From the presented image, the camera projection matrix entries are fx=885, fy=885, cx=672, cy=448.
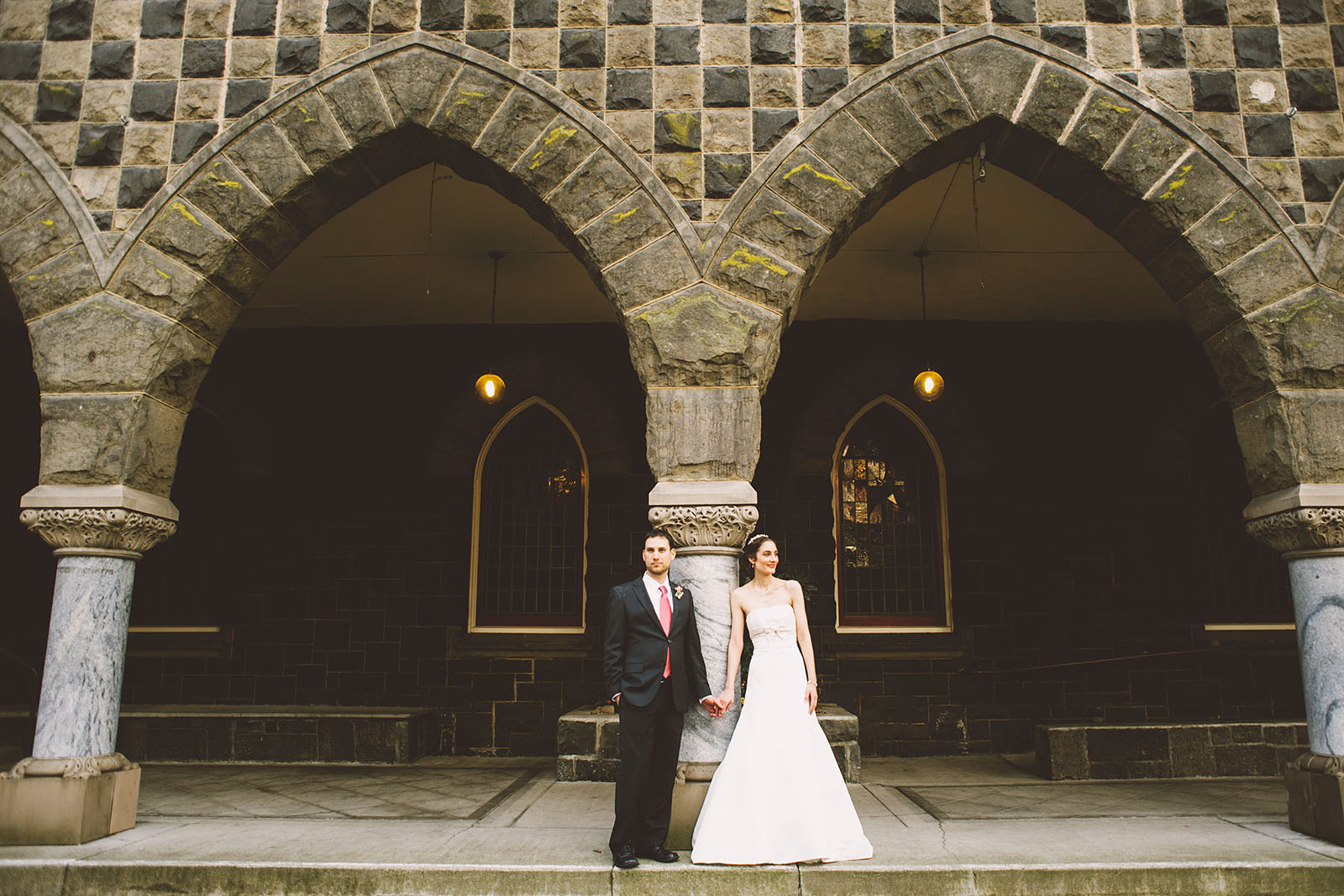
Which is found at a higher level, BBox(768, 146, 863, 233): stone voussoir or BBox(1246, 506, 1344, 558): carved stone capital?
BBox(768, 146, 863, 233): stone voussoir

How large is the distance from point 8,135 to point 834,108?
15.5ft

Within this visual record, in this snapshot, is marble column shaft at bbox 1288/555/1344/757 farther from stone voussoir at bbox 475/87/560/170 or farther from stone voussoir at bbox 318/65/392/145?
stone voussoir at bbox 318/65/392/145

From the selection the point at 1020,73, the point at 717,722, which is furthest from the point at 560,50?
the point at 717,722

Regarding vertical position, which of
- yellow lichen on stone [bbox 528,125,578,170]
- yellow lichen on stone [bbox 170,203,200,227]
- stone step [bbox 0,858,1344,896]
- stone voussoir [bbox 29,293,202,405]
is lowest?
stone step [bbox 0,858,1344,896]

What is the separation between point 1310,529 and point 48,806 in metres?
6.60

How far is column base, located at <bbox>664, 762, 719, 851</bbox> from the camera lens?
4.34 meters

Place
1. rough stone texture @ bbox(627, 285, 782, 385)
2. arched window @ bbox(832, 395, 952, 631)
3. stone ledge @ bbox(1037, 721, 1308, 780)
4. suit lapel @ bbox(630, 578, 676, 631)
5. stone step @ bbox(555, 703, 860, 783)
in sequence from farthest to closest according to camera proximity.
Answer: arched window @ bbox(832, 395, 952, 631) → stone ledge @ bbox(1037, 721, 1308, 780) → stone step @ bbox(555, 703, 860, 783) → rough stone texture @ bbox(627, 285, 782, 385) → suit lapel @ bbox(630, 578, 676, 631)

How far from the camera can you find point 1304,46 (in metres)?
5.09

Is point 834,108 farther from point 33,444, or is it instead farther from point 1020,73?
point 33,444

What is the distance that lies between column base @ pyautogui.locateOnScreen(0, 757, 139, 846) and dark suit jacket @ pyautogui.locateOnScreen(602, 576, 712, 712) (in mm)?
2740

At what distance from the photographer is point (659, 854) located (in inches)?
161

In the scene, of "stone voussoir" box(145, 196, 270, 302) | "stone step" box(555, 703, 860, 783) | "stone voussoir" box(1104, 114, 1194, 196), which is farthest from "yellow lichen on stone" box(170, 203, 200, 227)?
"stone voussoir" box(1104, 114, 1194, 196)

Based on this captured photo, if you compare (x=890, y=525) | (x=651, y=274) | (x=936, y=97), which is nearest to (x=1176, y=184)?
(x=936, y=97)

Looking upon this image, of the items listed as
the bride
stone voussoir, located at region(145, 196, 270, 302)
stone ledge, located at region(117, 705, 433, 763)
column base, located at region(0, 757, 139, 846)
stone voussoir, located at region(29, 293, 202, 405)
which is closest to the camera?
the bride
